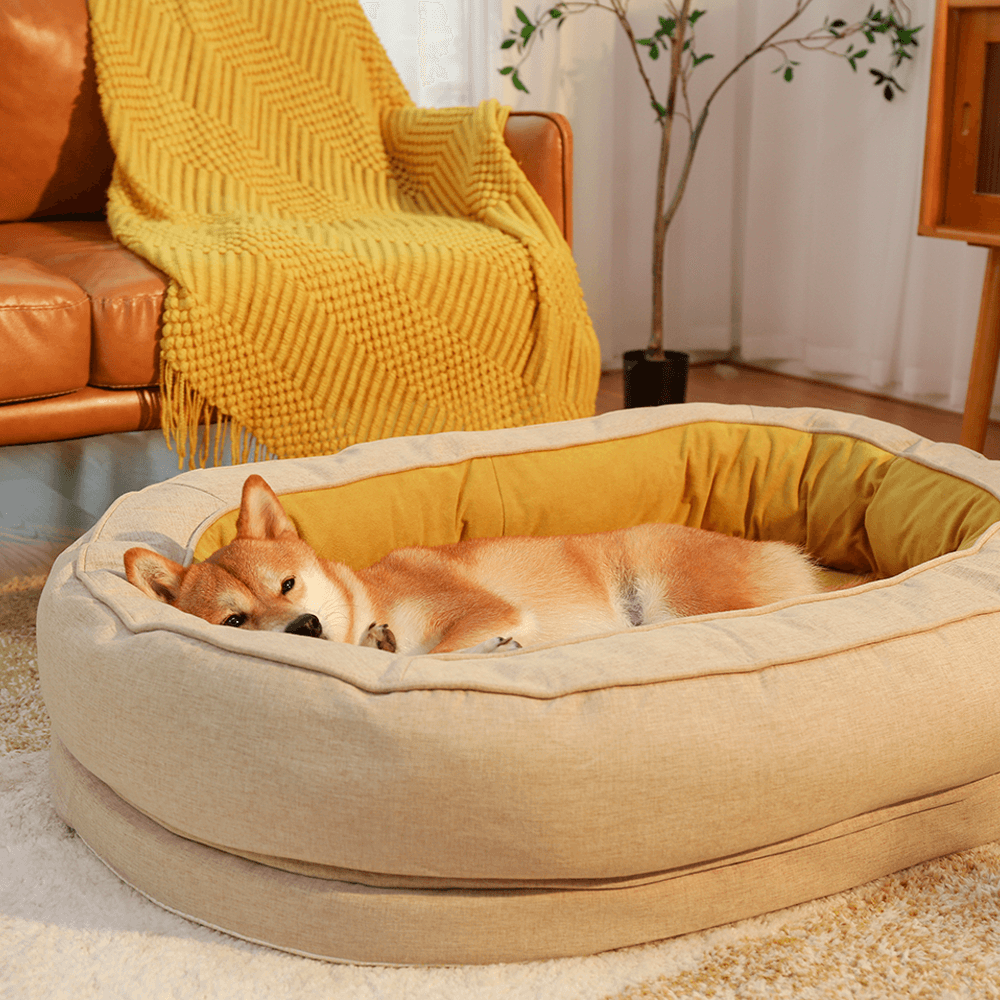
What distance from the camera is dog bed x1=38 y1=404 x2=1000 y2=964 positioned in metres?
1.08

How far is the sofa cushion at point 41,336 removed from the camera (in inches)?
76.2

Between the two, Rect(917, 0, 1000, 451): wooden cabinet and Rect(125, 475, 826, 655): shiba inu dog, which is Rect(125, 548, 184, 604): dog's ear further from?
Rect(917, 0, 1000, 451): wooden cabinet

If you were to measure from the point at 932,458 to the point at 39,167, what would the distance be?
224 cm

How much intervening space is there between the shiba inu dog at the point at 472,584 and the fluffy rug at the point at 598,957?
38 centimetres

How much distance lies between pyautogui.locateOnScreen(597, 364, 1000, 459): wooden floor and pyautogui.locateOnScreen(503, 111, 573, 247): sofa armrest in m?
1.08

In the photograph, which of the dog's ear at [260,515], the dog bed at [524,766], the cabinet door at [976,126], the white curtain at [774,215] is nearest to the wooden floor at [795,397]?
the white curtain at [774,215]

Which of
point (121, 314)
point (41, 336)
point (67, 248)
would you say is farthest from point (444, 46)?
point (41, 336)

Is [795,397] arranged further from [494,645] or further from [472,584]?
[494,645]

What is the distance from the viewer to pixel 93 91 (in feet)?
8.85

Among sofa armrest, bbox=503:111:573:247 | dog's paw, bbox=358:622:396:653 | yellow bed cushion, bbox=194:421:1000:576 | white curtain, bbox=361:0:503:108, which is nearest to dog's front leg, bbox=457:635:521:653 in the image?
dog's paw, bbox=358:622:396:653

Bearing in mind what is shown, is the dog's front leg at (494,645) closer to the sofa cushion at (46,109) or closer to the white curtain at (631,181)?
the sofa cushion at (46,109)

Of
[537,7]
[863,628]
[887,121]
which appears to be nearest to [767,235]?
[887,121]

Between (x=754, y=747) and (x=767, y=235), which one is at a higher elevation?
(x=767, y=235)

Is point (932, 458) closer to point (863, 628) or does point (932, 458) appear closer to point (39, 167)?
point (863, 628)
